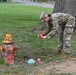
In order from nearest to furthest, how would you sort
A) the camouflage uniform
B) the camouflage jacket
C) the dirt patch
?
the dirt patch → the camouflage jacket → the camouflage uniform

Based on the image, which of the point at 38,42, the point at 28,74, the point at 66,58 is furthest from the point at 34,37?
the point at 28,74

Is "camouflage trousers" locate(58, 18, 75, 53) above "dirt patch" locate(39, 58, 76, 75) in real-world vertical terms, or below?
above

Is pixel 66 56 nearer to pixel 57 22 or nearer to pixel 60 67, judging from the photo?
pixel 57 22

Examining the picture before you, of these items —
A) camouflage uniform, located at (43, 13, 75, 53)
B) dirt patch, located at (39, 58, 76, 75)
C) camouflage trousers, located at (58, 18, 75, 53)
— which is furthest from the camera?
camouflage trousers, located at (58, 18, 75, 53)

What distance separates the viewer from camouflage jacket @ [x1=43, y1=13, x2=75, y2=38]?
8.10 metres

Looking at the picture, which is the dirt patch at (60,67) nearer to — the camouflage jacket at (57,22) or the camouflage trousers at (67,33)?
the camouflage trousers at (67,33)

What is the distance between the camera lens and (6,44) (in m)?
7.75

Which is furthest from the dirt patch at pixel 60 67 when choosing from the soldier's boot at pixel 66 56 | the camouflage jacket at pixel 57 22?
the camouflage jacket at pixel 57 22

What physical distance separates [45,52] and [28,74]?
259 centimetres

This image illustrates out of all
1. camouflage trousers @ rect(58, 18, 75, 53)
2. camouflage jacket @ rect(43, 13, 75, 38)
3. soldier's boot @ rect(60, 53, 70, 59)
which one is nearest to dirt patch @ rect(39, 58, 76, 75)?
soldier's boot @ rect(60, 53, 70, 59)

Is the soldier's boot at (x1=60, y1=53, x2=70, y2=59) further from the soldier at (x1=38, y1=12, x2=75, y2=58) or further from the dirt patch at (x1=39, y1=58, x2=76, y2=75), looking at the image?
the dirt patch at (x1=39, y1=58, x2=76, y2=75)

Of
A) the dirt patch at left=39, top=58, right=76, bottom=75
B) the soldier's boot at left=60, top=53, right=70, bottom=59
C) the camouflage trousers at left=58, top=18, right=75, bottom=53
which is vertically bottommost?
the soldier's boot at left=60, top=53, right=70, bottom=59

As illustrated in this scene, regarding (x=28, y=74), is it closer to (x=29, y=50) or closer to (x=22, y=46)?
(x=29, y=50)

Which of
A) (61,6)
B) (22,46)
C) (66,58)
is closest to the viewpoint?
(66,58)
